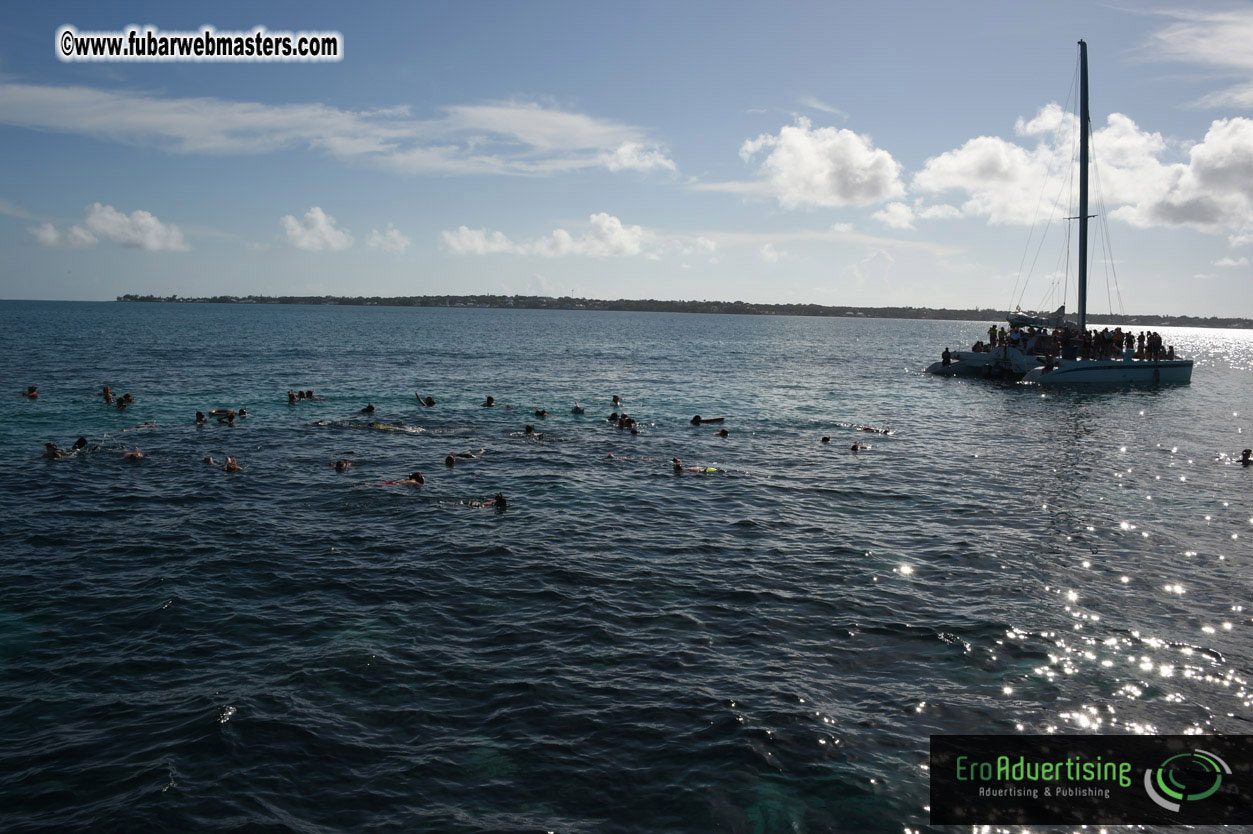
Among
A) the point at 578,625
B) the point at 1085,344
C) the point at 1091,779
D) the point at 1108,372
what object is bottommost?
the point at 1091,779

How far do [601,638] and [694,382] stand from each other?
172 ft

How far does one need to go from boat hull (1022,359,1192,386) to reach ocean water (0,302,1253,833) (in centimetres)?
2842

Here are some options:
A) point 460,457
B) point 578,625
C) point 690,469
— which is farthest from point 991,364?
point 578,625

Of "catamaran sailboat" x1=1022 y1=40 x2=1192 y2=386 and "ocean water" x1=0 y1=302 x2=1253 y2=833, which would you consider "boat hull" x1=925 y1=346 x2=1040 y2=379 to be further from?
"ocean water" x1=0 y1=302 x2=1253 y2=833

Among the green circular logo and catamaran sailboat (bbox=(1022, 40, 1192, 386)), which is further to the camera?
catamaran sailboat (bbox=(1022, 40, 1192, 386))

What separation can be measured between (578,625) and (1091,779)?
30.9 feet

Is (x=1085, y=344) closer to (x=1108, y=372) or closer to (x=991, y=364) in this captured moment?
(x=1108, y=372)

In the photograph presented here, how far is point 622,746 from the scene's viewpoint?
36.3 ft

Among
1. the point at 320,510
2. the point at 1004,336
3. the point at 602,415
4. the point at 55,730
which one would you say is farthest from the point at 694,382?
the point at 55,730

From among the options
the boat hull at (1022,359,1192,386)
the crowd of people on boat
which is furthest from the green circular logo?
the crowd of people on boat

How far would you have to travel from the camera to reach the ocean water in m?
10.2

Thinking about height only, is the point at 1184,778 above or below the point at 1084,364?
below

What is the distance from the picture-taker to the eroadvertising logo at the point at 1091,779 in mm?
9914

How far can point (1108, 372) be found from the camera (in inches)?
2445
